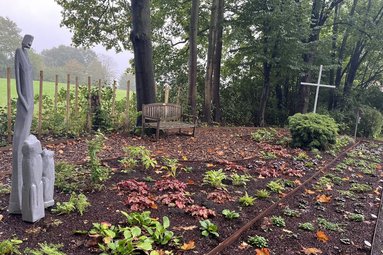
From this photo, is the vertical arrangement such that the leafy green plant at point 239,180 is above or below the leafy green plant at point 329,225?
above

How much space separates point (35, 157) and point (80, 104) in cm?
552

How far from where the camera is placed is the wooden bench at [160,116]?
26.7ft

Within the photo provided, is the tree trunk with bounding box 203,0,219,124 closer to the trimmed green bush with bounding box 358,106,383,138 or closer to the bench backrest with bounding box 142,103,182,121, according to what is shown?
the bench backrest with bounding box 142,103,182,121

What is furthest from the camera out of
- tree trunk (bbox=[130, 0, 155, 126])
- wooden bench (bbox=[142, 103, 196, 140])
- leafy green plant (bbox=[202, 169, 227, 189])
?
tree trunk (bbox=[130, 0, 155, 126])

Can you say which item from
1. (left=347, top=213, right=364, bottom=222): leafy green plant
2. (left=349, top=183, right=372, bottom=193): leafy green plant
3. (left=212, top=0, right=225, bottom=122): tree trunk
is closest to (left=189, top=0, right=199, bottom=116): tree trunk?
(left=212, top=0, right=225, bottom=122): tree trunk

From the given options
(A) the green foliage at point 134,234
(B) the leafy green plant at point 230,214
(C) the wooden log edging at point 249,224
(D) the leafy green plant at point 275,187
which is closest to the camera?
(A) the green foliage at point 134,234

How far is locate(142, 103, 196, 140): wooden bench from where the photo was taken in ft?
26.7

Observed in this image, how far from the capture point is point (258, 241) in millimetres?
3297

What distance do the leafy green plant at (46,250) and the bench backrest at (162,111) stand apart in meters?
5.53

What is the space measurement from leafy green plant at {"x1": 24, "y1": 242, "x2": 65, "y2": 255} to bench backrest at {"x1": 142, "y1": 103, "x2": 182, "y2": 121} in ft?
18.2

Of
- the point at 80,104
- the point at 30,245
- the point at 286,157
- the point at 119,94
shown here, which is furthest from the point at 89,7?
the point at 30,245

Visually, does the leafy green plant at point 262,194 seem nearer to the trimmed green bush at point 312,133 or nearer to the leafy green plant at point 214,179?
the leafy green plant at point 214,179

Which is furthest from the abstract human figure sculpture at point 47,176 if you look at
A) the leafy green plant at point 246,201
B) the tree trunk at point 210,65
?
the tree trunk at point 210,65

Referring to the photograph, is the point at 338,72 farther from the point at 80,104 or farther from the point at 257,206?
the point at 257,206
